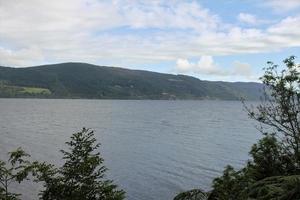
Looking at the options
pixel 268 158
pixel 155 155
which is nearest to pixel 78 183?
pixel 268 158

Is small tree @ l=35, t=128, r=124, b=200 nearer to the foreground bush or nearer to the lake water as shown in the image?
the foreground bush

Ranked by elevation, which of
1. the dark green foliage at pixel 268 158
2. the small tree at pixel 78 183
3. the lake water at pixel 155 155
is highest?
the dark green foliage at pixel 268 158

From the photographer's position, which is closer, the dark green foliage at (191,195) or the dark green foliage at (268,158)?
the dark green foliage at (191,195)

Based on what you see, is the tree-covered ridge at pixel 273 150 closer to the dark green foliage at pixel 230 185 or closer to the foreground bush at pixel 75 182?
the dark green foliage at pixel 230 185

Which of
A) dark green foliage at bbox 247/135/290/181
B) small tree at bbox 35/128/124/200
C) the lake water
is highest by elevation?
dark green foliage at bbox 247/135/290/181

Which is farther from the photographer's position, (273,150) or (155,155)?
(155,155)

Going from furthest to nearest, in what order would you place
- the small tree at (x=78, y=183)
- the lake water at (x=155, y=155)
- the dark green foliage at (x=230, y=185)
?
1. the lake water at (x=155, y=155)
2. the small tree at (x=78, y=183)
3. the dark green foliage at (x=230, y=185)

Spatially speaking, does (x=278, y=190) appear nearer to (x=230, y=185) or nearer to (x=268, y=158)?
(x=230, y=185)

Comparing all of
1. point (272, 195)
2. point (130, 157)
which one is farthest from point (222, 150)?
point (272, 195)

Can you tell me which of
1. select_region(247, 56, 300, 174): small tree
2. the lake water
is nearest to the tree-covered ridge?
select_region(247, 56, 300, 174): small tree

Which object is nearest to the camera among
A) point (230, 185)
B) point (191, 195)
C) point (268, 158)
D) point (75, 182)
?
point (191, 195)

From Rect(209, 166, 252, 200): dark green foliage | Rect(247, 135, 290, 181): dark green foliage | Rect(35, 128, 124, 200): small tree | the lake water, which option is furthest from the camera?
the lake water

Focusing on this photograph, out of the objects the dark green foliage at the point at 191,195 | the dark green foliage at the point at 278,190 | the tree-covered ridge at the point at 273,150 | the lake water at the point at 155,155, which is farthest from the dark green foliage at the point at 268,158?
the lake water at the point at 155,155

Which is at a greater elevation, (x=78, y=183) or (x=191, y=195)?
(x=191, y=195)
